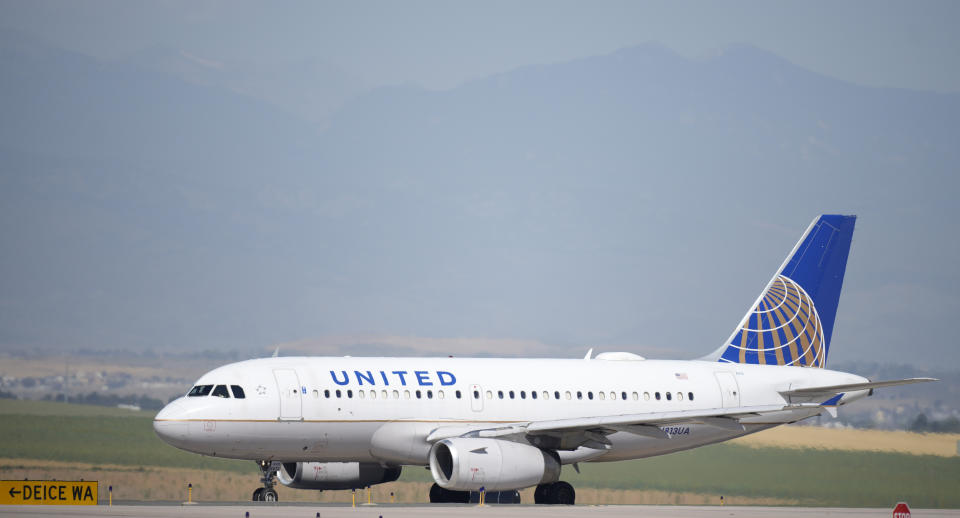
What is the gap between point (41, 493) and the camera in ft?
112

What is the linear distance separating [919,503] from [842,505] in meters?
2.30

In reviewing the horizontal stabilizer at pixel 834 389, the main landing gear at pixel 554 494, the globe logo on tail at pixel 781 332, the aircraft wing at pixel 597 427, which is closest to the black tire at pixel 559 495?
the main landing gear at pixel 554 494

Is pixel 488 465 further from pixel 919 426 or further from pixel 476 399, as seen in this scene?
pixel 919 426

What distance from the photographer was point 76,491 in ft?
113

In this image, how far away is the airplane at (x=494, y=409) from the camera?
3578cm

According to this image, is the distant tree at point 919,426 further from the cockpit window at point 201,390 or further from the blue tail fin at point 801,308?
the cockpit window at point 201,390

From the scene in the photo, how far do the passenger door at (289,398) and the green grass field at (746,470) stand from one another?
1603cm

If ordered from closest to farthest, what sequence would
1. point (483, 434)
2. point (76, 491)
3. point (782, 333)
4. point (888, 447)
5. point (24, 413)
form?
point (76, 491)
point (483, 434)
point (782, 333)
point (888, 447)
point (24, 413)

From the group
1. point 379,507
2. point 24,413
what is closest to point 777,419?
point 379,507

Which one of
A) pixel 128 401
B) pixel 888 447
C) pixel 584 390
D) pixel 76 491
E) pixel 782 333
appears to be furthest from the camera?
pixel 128 401

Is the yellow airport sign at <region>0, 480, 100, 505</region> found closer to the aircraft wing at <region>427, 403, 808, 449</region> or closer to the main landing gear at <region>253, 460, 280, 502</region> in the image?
the main landing gear at <region>253, 460, 280, 502</region>

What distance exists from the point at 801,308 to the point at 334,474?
15.1 meters

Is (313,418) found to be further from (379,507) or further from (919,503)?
(919,503)

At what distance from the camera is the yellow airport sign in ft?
111
